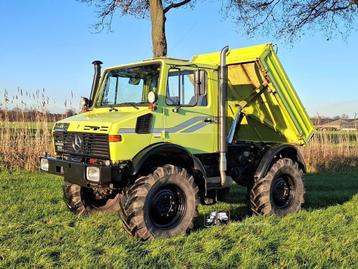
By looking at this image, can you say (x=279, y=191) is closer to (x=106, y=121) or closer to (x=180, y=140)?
(x=180, y=140)

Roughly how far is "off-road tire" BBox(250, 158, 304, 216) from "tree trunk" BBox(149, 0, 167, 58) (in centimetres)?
546

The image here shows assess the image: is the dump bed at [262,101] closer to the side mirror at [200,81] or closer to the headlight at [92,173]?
the side mirror at [200,81]

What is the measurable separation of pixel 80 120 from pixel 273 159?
3.46 meters

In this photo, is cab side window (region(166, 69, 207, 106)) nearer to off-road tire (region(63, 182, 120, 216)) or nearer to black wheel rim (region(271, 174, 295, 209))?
off-road tire (region(63, 182, 120, 216))

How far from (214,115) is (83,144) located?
2.10 metres

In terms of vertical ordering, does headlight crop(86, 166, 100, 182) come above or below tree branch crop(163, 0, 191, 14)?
below

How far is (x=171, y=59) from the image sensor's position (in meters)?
6.70

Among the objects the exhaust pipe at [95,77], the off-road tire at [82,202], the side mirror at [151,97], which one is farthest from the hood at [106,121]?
the off-road tire at [82,202]

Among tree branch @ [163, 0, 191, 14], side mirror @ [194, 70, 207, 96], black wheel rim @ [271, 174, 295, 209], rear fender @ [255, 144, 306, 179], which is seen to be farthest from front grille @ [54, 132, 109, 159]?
tree branch @ [163, 0, 191, 14]

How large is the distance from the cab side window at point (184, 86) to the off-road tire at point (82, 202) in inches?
72.9

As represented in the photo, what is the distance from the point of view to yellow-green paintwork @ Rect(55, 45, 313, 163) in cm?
614

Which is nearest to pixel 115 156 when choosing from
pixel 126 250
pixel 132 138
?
pixel 132 138

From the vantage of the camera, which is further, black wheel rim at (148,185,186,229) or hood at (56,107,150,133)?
black wheel rim at (148,185,186,229)

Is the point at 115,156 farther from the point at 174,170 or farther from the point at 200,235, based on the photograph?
the point at 200,235
